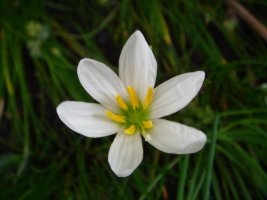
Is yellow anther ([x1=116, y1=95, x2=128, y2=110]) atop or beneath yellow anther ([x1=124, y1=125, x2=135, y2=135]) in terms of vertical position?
atop

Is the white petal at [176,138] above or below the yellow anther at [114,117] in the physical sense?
below

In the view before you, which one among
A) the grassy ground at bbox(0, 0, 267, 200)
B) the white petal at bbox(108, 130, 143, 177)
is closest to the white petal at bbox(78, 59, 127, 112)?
the white petal at bbox(108, 130, 143, 177)

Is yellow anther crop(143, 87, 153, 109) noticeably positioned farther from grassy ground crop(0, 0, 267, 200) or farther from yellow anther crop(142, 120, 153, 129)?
grassy ground crop(0, 0, 267, 200)

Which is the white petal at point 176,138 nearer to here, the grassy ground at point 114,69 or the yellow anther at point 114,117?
the yellow anther at point 114,117

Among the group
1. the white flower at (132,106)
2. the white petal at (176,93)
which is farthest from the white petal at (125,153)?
the white petal at (176,93)

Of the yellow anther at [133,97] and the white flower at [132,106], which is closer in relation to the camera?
the white flower at [132,106]

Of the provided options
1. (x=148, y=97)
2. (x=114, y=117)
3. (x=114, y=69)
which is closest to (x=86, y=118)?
(x=114, y=117)

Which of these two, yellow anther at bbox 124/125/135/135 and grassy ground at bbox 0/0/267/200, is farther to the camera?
grassy ground at bbox 0/0/267/200
